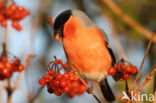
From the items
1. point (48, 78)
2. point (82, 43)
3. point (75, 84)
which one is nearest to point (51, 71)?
point (48, 78)

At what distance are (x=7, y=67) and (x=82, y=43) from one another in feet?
3.33

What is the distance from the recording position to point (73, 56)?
9.84 ft

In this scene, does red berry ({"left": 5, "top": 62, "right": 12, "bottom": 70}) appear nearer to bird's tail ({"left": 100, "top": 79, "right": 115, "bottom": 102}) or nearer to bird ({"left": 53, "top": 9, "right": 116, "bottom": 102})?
bird ({"left": 53, "top": 9, "right": 116, "bottom": 102})

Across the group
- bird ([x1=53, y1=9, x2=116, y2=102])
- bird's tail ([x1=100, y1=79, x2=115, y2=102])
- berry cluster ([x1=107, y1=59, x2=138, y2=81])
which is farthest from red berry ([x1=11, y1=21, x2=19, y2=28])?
bird's tail ([x1=100, y1=79, x2=115, y2=102])

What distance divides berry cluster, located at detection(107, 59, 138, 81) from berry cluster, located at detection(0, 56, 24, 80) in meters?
0.78

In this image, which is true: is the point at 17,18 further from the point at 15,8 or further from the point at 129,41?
the point at 129,41

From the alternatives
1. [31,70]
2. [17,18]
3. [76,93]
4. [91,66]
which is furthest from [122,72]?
[31,70]

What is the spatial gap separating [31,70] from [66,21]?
3.79ft

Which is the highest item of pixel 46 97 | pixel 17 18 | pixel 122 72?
pixel 17 18

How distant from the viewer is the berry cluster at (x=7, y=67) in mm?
2111

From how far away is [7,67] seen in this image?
2.14 meters

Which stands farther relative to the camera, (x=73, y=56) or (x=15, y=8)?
(x=73, y=56)

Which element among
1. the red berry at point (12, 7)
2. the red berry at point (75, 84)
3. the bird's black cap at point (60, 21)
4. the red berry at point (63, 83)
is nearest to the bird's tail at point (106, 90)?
the bird's black cap at point (60, 21)

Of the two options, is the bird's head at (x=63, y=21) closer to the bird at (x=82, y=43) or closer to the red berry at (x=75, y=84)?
the bird at (x=82, y=43)
